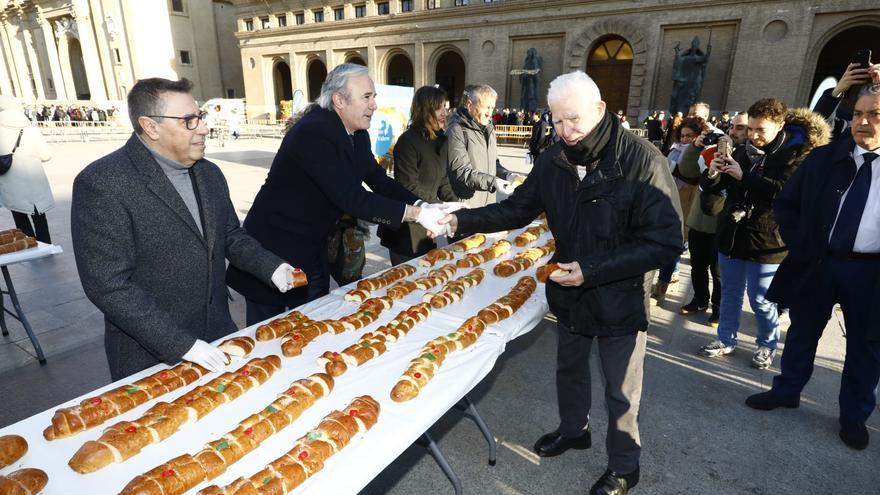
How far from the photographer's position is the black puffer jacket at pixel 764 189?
3725 millimetres

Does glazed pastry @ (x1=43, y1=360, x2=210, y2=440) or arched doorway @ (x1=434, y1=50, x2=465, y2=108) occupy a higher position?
arched doorway @ (x1=434, y1=50, x2=465, y2=108)

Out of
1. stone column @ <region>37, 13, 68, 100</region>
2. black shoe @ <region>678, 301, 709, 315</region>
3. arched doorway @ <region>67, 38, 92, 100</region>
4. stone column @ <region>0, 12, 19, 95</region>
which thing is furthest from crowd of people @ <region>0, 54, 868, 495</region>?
Result: stone column @ <region>0, 12, 19, 95</region>

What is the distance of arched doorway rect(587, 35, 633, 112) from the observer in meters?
25.9

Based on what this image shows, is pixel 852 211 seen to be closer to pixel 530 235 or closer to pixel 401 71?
pixel 530 235

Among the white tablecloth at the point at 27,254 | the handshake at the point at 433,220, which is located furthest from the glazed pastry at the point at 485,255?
the white tablecloth at the point at 27,254

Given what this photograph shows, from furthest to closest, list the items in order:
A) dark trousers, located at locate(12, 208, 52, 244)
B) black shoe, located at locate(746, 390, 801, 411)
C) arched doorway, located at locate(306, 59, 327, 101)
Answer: arched doorway, located at locate(306, 59, 327, 101) < dark trousers, located at locate(12, 208, 52, 244) < black shoe, located at locate(746, 390, 801, 411)

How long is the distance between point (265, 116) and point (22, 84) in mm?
41135

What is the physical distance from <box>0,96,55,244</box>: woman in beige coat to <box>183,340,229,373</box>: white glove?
6.52 meters

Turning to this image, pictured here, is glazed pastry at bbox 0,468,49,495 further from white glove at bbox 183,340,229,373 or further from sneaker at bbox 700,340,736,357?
sneaker at bbox 700,340,736,357

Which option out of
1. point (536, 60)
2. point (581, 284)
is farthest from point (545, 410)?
point (536, 60)

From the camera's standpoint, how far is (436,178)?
14.6 feet

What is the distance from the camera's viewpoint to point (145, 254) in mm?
2113

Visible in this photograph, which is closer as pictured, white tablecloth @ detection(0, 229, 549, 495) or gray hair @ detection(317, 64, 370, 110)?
white tablecloth @ detection(0, 229, 549, 495)

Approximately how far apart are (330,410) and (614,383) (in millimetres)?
1625
